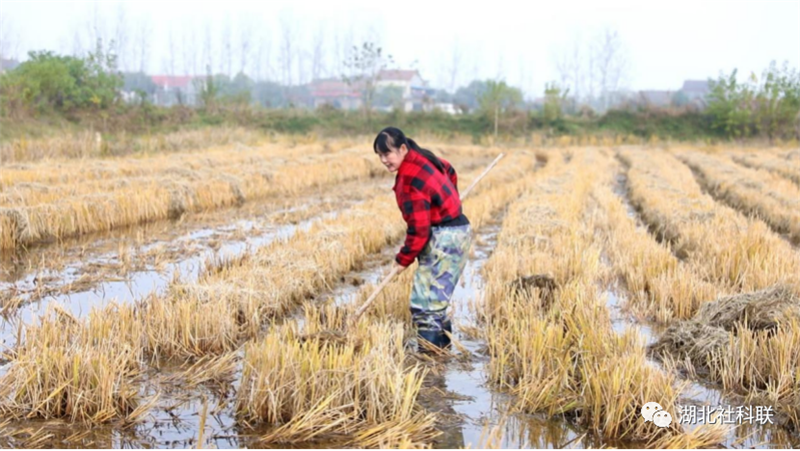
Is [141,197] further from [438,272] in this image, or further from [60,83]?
[60,83]

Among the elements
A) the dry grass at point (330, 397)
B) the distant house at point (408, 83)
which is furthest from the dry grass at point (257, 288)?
the distant house at point (408, 83)

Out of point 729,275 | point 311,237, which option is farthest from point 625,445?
point 311,237

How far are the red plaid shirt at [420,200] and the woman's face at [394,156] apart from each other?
3 cm

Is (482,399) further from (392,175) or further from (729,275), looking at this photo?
(392,175)

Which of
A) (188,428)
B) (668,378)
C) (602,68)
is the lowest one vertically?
(188,428)

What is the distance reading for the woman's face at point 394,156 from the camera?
4.39 m

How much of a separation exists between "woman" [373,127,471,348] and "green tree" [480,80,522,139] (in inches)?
1196

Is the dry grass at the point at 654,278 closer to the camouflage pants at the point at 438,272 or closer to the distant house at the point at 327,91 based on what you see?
the camouflage pants at the point at 438,272

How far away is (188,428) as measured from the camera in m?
3.50

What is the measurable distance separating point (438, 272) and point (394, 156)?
766mm

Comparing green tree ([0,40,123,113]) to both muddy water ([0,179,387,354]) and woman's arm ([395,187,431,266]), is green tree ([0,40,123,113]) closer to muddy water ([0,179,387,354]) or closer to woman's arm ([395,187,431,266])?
muddy water ([0,179,387,354])

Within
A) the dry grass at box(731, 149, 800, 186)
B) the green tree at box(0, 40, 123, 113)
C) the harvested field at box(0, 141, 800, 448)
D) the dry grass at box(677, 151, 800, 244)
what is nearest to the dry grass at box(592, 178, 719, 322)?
the harvested field at box(0, 141, 800, 448)

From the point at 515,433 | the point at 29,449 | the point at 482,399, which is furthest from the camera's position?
the point at 482,399

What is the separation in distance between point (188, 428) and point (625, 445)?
6.74 ft
